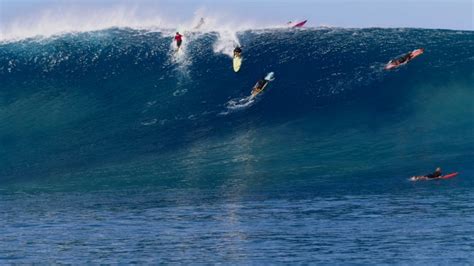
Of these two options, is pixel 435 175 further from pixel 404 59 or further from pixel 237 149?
pixel 404 59

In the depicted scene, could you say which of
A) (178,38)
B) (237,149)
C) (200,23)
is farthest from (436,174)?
(200,23)

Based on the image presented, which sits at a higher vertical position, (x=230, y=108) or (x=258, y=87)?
(x=258, y=87)

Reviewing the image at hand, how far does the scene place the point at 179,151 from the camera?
44.0 metres

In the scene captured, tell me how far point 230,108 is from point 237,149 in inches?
183

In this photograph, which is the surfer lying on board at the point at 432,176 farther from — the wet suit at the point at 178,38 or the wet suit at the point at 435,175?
the wet suit at the point at 178,38

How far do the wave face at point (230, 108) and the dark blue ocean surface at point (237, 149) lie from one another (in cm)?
11

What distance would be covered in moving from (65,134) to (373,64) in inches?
620

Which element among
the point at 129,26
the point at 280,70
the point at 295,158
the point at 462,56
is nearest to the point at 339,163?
the point at 295,158

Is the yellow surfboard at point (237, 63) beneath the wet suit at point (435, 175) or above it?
above

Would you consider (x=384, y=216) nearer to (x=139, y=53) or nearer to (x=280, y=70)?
(x=280, y=70)

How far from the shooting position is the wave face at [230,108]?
4191 cm

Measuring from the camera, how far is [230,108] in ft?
158

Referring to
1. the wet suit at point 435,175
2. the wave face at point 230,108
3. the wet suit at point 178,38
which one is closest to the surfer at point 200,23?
the wave face at point 230,108

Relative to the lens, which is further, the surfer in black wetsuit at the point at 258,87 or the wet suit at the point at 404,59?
the wet suit at the point at 404,59
